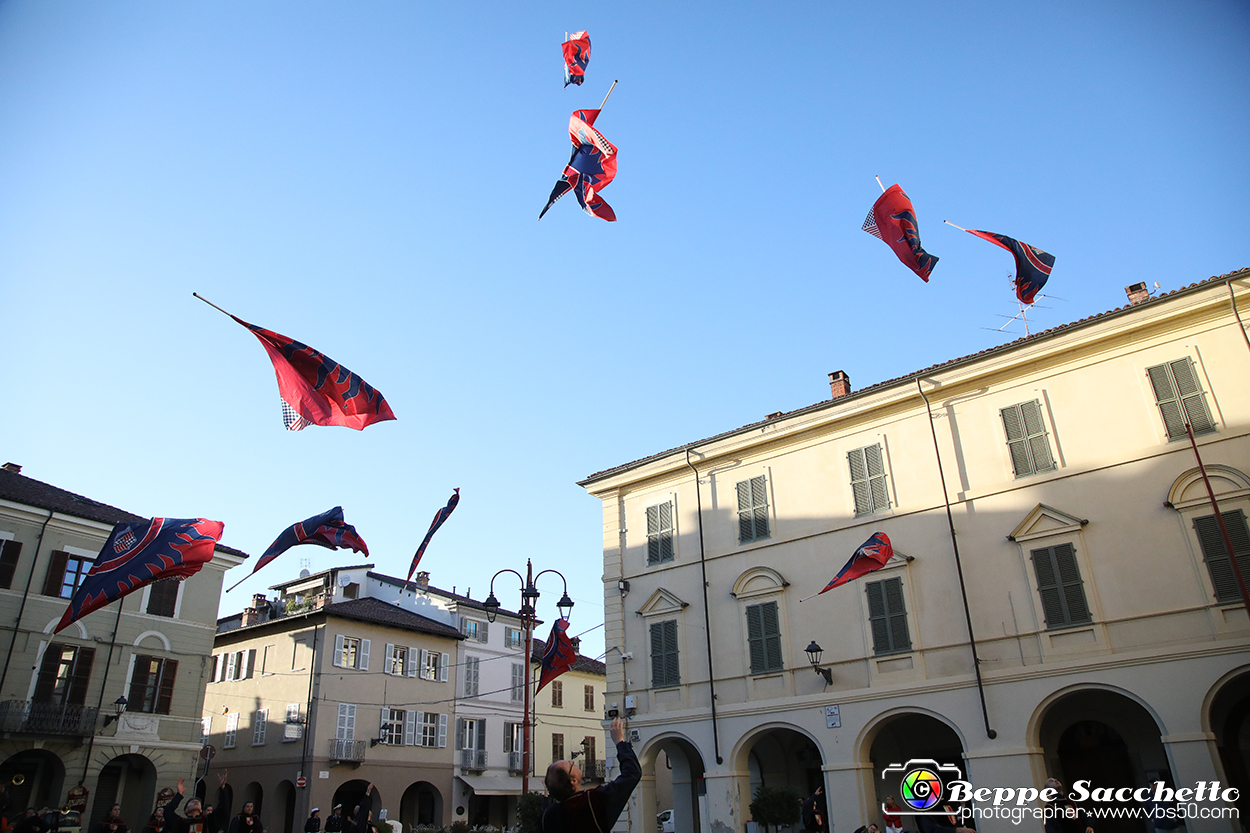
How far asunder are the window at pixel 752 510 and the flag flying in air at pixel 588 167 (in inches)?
430

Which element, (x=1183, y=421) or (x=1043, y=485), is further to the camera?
(x=1043, y=485)

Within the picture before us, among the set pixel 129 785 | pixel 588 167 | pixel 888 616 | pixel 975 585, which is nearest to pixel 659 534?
pixel 888 616

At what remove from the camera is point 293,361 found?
1180 centimetres

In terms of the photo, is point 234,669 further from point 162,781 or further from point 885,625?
point 885,625

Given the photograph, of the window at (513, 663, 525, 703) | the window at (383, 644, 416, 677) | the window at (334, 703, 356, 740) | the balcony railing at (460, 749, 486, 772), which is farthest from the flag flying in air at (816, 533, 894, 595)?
the window at (513, 663, 525, 703)

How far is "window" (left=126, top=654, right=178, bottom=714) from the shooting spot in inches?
1089

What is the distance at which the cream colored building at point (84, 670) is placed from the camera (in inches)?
991

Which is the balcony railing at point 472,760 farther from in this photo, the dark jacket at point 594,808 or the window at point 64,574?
the dark jacket at point 594,808

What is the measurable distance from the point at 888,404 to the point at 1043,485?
407 cm

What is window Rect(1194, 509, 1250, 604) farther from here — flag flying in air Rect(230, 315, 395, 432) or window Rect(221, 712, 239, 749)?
window Rect(221, 712, 239, 749)

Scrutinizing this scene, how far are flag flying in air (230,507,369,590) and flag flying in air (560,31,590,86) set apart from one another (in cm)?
968

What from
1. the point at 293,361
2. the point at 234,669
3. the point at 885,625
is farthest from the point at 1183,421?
the point at 234,669

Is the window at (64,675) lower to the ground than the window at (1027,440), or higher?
lower

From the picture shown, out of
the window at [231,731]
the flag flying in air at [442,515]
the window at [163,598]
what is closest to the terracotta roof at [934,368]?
the flag flying in air at [442,515]
